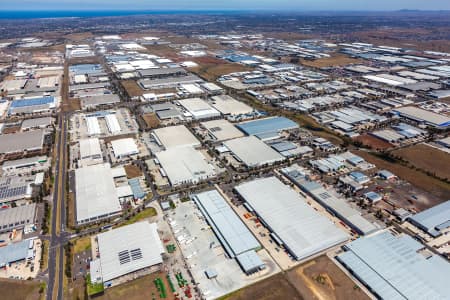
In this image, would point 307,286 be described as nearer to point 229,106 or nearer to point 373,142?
point 373,142

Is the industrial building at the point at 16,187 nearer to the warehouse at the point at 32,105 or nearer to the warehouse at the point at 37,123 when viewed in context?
the warehouse at the point at 37,123

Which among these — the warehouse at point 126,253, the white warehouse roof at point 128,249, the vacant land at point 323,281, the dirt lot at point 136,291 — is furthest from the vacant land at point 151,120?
the vacant land at point 323,281

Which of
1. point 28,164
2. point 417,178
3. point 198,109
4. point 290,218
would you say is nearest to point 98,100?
point 198,109

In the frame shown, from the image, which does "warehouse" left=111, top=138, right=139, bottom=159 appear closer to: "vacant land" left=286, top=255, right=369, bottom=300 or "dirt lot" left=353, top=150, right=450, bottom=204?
"vacant land" left=286, top=255, right=369, bottom=300

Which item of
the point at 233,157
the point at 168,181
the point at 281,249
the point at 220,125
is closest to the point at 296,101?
the point at 220,125

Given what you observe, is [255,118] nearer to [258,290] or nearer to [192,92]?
[192,92]

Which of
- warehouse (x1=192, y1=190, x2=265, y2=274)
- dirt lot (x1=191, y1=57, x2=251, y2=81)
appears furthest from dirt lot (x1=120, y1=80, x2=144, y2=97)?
warehouse (x1=192, y1=190, x2=265, y2=274)
